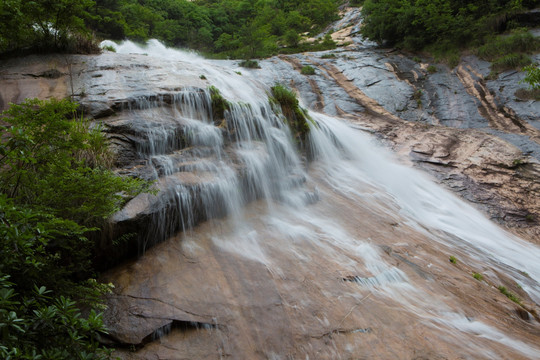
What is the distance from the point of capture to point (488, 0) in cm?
1515

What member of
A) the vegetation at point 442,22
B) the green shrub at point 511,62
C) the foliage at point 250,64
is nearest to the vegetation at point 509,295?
the green shrub at point 511,62

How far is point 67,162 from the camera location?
294 centimetres

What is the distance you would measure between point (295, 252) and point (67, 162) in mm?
3139

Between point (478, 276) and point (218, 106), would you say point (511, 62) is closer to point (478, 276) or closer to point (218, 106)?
point (478, 276)

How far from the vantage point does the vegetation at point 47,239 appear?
75.3 inches

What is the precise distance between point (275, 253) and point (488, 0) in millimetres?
18626

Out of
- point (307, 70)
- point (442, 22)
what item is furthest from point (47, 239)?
point (442, 22)

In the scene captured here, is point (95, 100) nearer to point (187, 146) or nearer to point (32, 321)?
point (187, 146)

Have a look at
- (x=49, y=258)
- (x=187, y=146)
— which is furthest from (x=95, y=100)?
(x=49, y=258)

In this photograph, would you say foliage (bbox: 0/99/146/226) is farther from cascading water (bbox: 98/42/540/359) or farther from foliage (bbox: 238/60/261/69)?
foliage (bbox: 238/60/261/69)

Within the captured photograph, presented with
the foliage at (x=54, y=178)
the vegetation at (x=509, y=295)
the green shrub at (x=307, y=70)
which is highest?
the green shrub at (x=307, y=70)

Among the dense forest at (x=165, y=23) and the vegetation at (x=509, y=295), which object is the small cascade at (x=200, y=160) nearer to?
the dense forest at (x=165, y=23)

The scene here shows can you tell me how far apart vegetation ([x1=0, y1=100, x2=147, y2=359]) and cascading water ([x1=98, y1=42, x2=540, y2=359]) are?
0.73 metres

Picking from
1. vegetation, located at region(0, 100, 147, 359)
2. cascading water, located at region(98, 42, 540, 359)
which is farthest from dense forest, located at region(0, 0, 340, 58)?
vegetation, located at region(0, 100, 147, 359)
